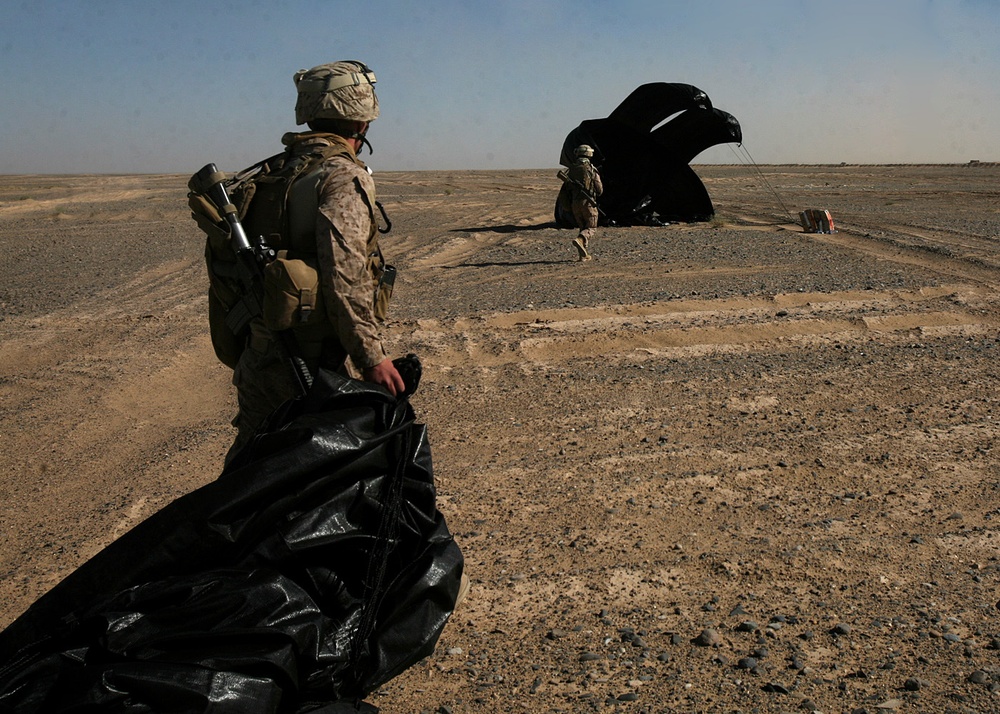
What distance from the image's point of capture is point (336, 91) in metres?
3.15

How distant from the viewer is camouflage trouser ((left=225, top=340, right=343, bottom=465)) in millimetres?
3182

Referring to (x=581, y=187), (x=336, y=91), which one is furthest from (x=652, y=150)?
(x=336, y=91)

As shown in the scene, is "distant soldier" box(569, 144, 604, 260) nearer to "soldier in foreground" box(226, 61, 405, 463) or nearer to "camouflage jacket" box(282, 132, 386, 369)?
"soldier in foreground" box(226, 61, 405, 463)

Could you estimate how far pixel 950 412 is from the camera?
5.36 m

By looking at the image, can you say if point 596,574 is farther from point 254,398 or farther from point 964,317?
point 964,317

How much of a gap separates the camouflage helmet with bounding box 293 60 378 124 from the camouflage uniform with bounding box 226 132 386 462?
9 cm

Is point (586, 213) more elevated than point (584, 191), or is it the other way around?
point (584, 191)

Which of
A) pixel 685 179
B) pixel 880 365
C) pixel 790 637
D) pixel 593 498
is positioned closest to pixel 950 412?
pixel 880 365

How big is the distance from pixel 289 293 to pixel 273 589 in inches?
40.0

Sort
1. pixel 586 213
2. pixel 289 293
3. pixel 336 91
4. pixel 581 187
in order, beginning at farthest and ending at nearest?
pixel 581 187 < pixel 586 213 < pixel 336 91 < pixel 289 293

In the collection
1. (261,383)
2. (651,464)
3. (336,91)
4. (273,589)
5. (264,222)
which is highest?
(336,91)

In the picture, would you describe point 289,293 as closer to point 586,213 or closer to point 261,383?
point 261,383

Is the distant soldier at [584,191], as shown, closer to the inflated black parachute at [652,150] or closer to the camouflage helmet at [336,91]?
the inflated black parachute at [652,150]

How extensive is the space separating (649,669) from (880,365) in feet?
14.0
